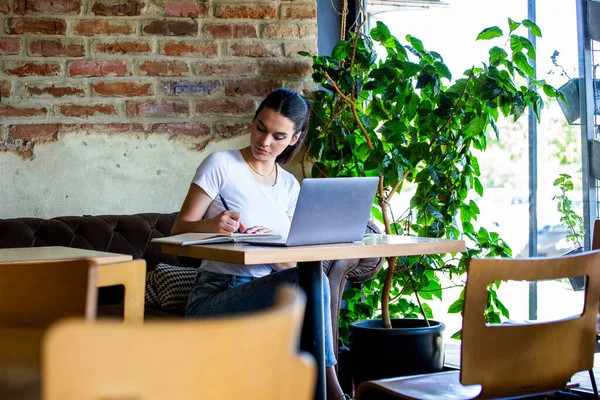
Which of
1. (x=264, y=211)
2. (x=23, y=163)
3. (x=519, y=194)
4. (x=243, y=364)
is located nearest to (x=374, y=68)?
(x=519, y=194)

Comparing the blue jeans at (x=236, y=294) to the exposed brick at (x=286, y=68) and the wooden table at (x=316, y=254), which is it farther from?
the exposed brick at (x=286, y=68)

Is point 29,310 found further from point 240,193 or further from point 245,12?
point 245,12

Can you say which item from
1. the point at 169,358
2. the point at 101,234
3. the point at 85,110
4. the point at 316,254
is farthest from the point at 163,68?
the point at 169,358

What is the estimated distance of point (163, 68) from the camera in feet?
12.8

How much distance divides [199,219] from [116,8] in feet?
5.04

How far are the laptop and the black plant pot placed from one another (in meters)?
1.06

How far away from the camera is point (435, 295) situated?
3801 millimetres

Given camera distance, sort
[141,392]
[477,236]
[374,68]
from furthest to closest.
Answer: [374,68], [477,236], [141,392]

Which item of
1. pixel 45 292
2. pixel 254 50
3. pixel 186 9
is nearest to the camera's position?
pixel 45 292

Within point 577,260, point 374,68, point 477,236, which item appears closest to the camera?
point 577,260

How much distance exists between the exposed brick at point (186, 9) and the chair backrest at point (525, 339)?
2665 mm

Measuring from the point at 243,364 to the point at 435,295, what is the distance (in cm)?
299

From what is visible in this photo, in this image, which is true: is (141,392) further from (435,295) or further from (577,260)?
(435,295)

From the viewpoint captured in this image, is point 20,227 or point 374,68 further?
point 374,68
